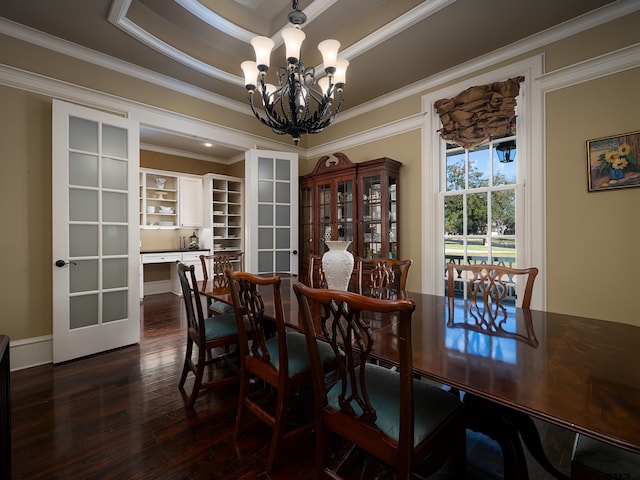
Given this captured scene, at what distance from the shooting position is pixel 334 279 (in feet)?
5.98

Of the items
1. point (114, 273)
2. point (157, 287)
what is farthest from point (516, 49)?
point (157, 287)

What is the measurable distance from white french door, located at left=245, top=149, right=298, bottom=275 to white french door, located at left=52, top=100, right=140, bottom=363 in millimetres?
1374

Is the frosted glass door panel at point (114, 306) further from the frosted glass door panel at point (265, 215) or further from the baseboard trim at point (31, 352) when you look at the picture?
the frosted glass door panel at point (265, 215)

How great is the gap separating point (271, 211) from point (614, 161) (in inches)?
140

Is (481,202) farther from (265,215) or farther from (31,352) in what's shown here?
(31,352)

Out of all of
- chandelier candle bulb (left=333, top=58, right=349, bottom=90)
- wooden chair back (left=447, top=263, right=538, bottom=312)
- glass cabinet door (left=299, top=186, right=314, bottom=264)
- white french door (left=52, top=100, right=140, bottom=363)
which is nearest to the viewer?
wooden chair back (left=447, top=263, right=538, bottom=312)

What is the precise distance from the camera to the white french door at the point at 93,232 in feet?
8.55

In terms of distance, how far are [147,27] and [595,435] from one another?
378cm

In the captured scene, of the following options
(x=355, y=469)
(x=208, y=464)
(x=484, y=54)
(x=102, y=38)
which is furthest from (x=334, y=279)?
(x=102, y=38)

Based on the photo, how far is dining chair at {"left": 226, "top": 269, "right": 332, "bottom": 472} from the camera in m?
1.39

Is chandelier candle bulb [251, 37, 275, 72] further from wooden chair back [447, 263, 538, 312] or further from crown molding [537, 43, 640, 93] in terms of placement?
crown molding [537, 43, 640, 93]

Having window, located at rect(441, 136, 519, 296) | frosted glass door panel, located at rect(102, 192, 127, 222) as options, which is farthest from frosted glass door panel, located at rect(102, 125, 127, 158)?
window, located at rect(441, 136, 519, 296)

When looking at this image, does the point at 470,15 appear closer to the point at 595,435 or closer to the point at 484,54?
the point at 484,54

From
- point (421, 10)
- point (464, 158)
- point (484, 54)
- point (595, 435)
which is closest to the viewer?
point (595, 435)
